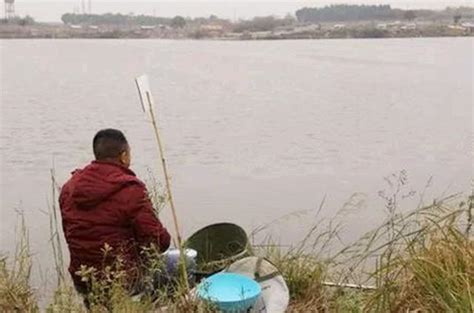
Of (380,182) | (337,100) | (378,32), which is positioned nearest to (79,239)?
(380,182)

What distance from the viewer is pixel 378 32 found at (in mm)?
46625

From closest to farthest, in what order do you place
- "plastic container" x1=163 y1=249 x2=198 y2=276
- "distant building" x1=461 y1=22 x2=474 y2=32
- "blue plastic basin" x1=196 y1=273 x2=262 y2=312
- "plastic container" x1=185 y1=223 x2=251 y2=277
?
"blue plastic basin" x1=196 y1=273 x2=262 y2=312 < "plastic container" x1=163 y1=249 x2=198 y2=276 < "plastic container" x1=185 y1=223 x2=251 y2=277 < "distant building" x1=461 y1=22 x2=474 y2=32

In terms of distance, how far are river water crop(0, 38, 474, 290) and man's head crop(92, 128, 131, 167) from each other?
167 centimetres

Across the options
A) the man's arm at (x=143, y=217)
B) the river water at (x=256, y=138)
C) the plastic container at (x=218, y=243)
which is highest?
the man's arm at (x=143, y=217)

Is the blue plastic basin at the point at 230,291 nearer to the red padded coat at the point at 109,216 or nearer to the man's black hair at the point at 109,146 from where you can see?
the red padded coat at the point at 109,216

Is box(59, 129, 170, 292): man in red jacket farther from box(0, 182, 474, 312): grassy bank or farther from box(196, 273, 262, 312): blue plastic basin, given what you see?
box(196, 273, 262, 312): blue plastic basin

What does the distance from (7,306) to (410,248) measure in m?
1.68

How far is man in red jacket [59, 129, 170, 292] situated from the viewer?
10.5ft

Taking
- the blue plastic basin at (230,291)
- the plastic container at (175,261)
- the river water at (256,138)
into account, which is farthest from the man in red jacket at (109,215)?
the river water at (256,138)

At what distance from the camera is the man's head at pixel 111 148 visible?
327 centimetres

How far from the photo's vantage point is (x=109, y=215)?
3203 millimetres

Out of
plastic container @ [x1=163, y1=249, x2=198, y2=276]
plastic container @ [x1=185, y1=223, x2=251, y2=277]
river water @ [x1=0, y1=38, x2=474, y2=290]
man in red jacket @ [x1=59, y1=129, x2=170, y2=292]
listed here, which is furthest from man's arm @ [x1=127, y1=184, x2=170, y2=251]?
river water @ [x1=0, y1=38, x2=474, y2=290]

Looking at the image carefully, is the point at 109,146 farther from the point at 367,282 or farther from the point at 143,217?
the point at 367,282

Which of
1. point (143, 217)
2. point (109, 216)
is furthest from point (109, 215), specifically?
point (143, 217)
